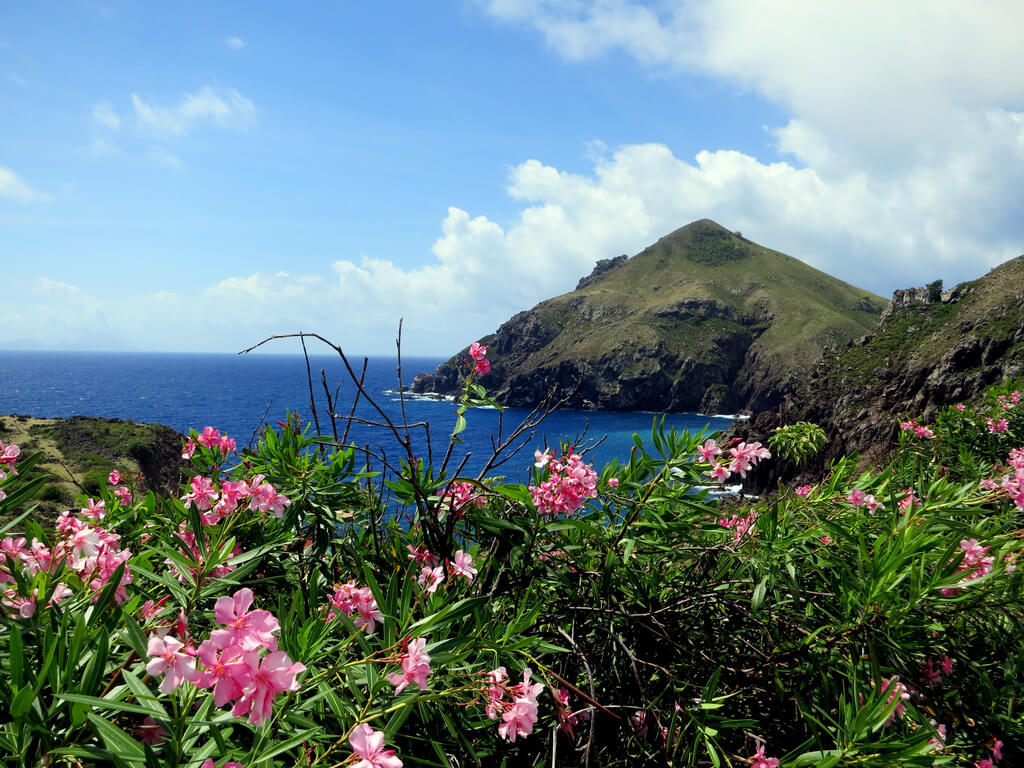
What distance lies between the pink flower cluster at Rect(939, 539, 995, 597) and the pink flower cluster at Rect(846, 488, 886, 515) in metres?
0.27

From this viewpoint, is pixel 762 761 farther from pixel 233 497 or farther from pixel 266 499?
pixel 233 497

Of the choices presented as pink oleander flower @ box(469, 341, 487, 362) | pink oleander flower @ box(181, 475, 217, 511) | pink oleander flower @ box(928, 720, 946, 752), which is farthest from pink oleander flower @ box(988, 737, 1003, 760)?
pink oleander flower @ box(181, 475, 217, 511)

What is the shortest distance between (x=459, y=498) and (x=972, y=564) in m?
1.66

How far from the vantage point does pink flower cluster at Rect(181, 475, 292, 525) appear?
Answer: 5.32 ft

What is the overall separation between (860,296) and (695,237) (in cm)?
3753

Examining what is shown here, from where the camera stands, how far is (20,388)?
117 meters

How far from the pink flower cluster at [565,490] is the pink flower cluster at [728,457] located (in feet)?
1.31

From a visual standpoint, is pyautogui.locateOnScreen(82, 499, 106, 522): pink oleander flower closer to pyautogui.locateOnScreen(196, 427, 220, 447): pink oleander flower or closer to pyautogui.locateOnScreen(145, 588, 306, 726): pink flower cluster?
pyautogui.locateOnScreen(196, 427, 220, 447): pink oleander flower

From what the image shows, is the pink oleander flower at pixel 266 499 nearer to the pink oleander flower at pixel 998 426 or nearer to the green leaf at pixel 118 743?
the green leaf at pixel 118 743

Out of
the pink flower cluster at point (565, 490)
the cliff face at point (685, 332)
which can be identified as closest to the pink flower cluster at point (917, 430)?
the pink flower cluster at point (565, 490)

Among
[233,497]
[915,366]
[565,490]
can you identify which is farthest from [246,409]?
[565,490]

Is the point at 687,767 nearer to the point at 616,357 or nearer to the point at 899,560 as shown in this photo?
the point at 899,560

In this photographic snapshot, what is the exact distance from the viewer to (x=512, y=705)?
3.83 ft

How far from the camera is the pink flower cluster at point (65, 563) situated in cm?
124
